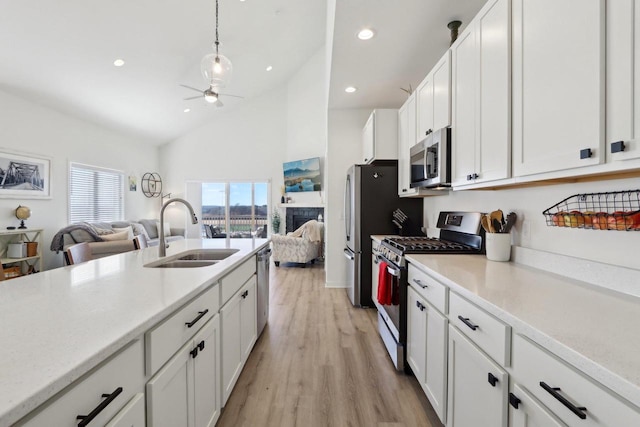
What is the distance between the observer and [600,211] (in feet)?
4.19

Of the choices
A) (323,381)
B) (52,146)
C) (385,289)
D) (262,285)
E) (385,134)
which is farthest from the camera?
(52,146)

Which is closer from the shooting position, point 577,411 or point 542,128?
point 577,411

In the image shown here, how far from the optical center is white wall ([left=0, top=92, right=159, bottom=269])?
423 centimetres

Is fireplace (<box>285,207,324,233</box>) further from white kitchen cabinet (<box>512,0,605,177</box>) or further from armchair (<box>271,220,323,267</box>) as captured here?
white kitchen cabinet (<box>512,0,605,177</box>)

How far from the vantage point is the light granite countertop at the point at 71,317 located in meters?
0.56

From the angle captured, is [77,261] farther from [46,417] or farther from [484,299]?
[484,299]

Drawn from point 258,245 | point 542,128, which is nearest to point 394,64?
point 542,128

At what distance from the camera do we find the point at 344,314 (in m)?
3.32

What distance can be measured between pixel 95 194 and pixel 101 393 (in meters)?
6.64

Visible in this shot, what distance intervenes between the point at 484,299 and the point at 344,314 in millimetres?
2402

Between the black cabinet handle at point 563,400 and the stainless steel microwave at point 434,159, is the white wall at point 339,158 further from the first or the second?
the black cabinet handle at point 563,400

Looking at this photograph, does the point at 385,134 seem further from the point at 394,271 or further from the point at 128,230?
the point at 128,230

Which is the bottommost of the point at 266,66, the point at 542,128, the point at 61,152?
the point at 542,128

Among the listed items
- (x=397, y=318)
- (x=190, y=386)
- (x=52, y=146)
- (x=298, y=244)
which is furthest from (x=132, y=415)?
(x=52, y=146)
